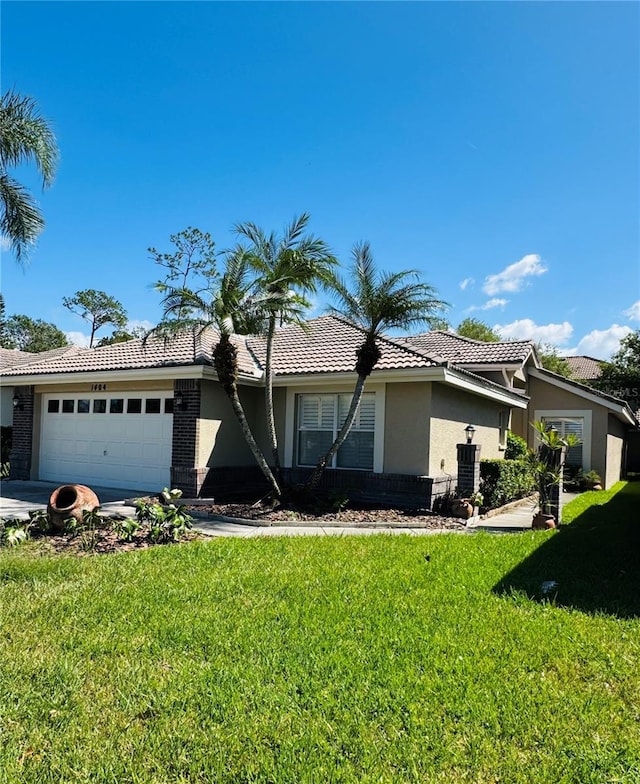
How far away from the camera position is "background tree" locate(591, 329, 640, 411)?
3192 cm

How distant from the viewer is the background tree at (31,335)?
5653cm

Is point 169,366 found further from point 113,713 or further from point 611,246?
point 611,246

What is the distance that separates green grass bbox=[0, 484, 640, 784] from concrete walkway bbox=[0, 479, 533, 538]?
320 cm

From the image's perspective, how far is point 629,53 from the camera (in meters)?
9.91

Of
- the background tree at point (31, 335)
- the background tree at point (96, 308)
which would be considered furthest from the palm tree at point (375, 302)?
the background tree at point (31, 335)

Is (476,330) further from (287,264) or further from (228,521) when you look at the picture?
(228,521)

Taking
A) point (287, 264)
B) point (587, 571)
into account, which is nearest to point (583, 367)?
point (287, 264)

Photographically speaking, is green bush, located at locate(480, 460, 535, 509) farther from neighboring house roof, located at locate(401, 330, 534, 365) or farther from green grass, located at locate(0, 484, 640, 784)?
green grass, located at locate(0, 484, 640, 784)

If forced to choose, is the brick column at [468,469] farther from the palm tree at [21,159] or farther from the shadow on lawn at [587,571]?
the palm tree at [21,159]

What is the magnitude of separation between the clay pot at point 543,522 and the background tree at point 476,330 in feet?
131

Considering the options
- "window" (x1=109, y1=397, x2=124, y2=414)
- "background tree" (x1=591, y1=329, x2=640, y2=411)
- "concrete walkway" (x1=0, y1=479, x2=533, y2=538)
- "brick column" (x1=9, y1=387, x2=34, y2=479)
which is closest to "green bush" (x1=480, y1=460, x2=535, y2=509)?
"concrete walkway" (x1=0, y1=479, x2=533, y2=538)

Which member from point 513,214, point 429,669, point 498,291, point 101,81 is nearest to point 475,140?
point 513,214

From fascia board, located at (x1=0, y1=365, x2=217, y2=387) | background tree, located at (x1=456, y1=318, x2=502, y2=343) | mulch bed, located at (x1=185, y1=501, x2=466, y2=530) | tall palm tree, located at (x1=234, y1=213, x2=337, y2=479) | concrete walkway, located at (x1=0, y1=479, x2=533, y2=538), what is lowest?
concrete walkway, located at (x1=0, y1=479, x2=533, y2=538)

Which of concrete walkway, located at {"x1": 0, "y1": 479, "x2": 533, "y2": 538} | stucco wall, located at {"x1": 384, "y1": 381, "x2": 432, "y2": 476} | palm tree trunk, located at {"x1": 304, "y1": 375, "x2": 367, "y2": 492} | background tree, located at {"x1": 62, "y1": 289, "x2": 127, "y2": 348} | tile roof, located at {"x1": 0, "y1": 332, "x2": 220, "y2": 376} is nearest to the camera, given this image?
concrete walkway, located at {"x1": 0, "y1": 479, "x2": 533, "y2": 538}
